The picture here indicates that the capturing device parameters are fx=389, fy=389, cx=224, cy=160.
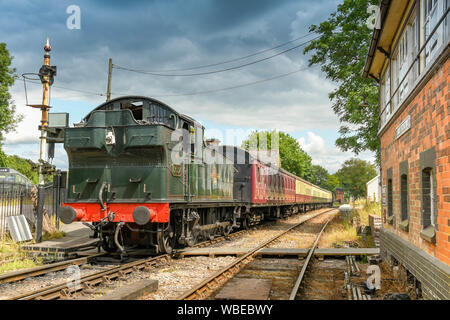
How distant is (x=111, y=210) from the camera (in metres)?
8.86

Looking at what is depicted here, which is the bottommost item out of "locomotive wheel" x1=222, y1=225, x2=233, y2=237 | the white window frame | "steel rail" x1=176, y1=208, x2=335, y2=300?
"steel rail" x1=176, y1=208, x2=335, y2=300

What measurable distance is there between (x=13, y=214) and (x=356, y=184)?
6229cm

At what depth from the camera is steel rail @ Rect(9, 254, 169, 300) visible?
6.11 meters

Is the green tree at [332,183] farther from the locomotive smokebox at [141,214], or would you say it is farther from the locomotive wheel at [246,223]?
the locomotive smokebox at [141,214]

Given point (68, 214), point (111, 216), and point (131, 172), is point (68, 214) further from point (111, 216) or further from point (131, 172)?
point (131, 172)

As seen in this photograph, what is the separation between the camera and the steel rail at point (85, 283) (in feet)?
20.1

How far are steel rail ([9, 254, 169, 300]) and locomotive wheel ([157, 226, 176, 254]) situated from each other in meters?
0.41

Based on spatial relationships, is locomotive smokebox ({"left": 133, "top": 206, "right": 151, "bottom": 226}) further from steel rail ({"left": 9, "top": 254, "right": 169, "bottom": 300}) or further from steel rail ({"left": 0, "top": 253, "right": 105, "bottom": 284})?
steel rail ({"left": 0, "top": 253, "right": 105, "bottom": 284})

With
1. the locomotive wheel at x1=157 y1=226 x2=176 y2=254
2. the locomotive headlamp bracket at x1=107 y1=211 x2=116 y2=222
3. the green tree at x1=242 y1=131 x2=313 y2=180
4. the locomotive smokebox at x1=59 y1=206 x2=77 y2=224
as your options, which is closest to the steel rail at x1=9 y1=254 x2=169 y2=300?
the locomotive wheel at x1=157 y1=226 x2=176 y2=254

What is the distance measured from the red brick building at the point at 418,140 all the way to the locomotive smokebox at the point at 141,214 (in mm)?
5044

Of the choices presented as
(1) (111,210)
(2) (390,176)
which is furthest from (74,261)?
(2) (390,176)

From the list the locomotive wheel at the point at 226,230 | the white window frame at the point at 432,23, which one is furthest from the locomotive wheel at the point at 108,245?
the white window frame at the point at 432,23

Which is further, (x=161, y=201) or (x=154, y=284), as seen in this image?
(x=161, y=201)
